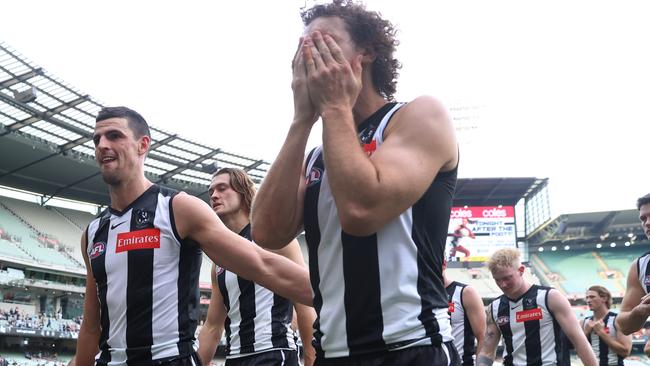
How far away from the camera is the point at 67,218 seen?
4097 cm

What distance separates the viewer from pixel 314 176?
2.49 m

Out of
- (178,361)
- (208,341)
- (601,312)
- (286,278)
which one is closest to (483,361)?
(208,341)

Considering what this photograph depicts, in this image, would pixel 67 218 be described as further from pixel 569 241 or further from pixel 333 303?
pixel 333 303

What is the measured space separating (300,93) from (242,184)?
4.33m

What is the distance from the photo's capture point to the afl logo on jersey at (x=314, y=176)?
8.09 ft

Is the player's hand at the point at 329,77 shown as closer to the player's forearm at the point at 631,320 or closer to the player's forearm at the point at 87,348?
the player's forearm at the point at 87,348

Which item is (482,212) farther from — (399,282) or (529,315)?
(399,282)

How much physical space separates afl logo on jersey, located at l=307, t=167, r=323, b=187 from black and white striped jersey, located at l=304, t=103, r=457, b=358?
83mm

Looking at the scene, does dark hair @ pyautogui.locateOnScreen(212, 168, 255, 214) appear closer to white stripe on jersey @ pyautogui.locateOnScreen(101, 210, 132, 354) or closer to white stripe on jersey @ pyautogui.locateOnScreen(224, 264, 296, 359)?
white stripe on jersey @ pyautogui.locateOnScreen(224, 264, 296, 359)

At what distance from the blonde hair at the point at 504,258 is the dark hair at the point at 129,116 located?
13.4ft

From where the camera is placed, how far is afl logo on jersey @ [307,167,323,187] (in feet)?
8.09

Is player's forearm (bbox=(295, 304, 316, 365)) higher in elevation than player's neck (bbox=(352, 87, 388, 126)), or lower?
lower

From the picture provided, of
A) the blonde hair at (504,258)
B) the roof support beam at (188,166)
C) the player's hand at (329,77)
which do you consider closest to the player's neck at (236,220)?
the blonde hair at (504,258)

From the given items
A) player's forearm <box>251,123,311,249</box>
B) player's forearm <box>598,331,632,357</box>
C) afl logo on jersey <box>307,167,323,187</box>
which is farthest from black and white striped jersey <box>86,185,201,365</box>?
player's forearm <box>598,331,632,357</box>
